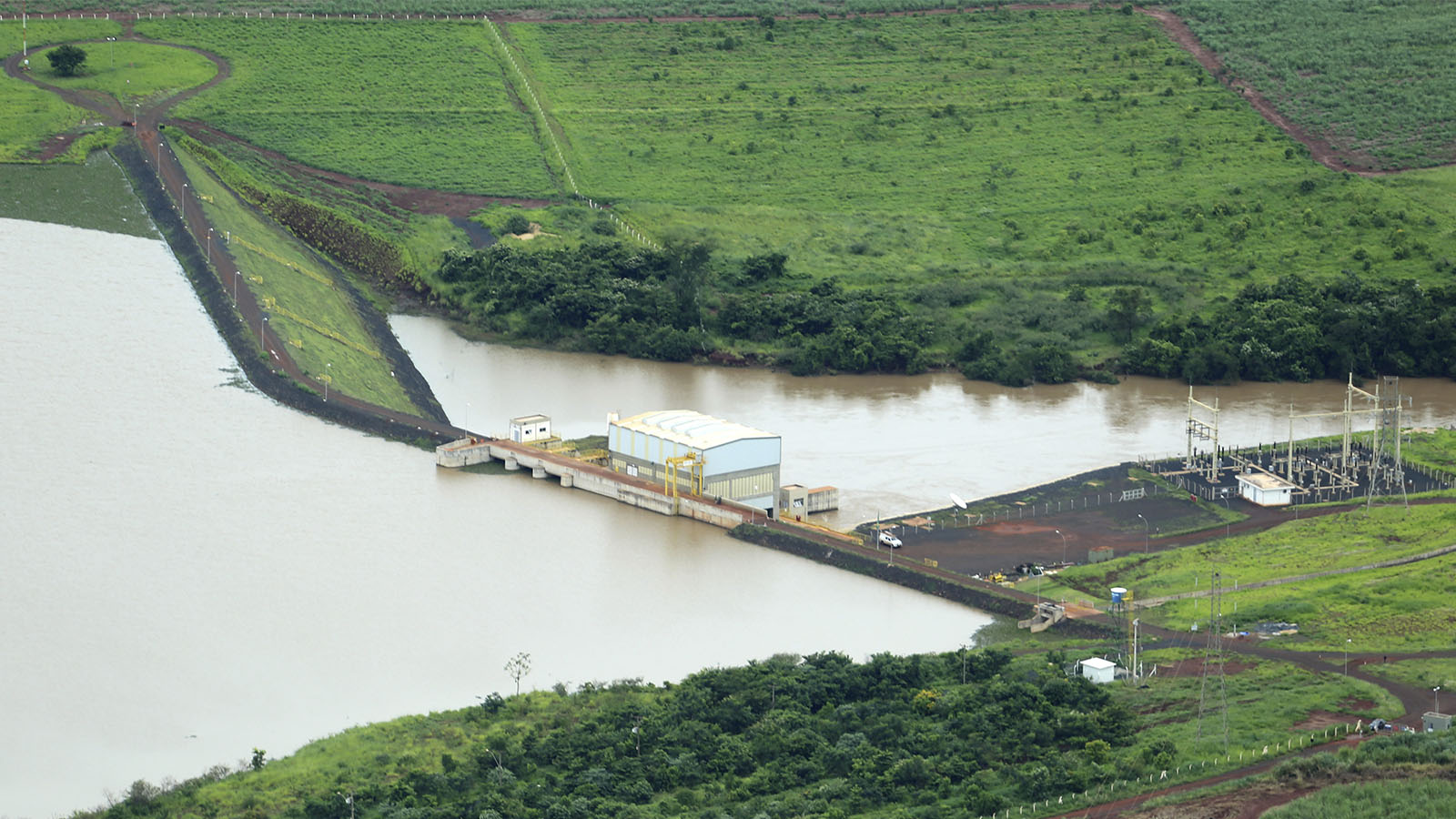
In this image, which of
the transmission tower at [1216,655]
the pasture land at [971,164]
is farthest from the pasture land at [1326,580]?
the pasture land at [971,164]

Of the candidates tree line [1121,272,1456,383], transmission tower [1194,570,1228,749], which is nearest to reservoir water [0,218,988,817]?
transmission tower [1194,570,1228,749]

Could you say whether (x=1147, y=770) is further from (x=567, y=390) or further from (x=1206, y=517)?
(x=567, y=390)

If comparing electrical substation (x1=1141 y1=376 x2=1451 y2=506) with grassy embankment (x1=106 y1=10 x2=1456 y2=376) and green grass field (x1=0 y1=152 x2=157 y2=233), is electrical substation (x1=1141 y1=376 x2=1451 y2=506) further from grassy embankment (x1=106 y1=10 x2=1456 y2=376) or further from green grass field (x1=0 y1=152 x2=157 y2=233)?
green grass field (x1=0 y1=152 x2=157 y2=233)

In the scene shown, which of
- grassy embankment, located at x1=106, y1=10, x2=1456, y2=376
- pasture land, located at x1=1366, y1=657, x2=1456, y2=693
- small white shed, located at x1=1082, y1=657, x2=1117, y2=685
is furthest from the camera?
grassy embankment, located at x1=106, y1=10, x2=1456, y2=376

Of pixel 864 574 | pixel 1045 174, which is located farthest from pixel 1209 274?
pixel 864 574

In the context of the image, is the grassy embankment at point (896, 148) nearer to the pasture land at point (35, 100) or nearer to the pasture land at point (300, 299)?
the pasture land at point (35, 100)

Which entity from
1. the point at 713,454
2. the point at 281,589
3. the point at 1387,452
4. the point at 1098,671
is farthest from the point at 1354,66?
the point at 281,589
